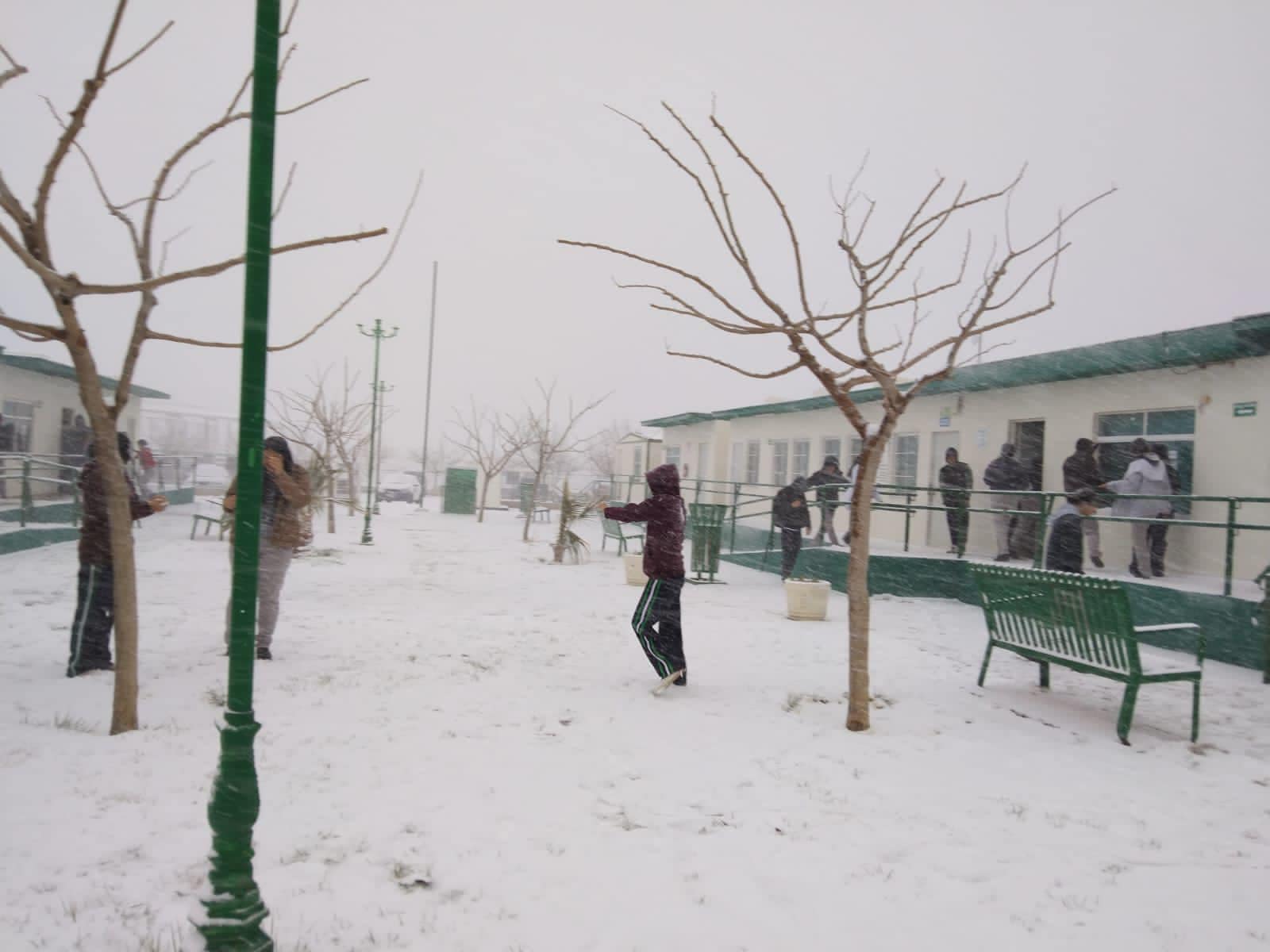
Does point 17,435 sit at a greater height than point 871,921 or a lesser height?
greater

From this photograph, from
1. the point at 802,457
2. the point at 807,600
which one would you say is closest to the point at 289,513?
the point at 807,600

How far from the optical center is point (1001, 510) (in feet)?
32.4

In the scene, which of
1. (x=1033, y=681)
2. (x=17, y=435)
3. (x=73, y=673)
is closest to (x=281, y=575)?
(x=73, y=673)

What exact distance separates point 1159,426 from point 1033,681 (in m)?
6.12

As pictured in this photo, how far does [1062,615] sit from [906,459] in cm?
1019

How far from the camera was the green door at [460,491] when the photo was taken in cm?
2788

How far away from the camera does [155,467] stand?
23.7m

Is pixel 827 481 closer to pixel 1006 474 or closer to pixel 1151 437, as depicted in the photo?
pixel 1006 474

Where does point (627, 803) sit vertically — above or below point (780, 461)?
below

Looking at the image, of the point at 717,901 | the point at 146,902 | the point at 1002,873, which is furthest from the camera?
the point at 1002,873

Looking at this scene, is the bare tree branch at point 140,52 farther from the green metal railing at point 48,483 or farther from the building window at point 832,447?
the building window at point 832,447

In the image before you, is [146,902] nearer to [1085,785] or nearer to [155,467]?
[1085,785]

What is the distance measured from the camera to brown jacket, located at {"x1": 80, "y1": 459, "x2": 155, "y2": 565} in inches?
206

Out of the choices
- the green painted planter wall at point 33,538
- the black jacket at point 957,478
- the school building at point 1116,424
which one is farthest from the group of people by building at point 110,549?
the black jacket at point 957,478
